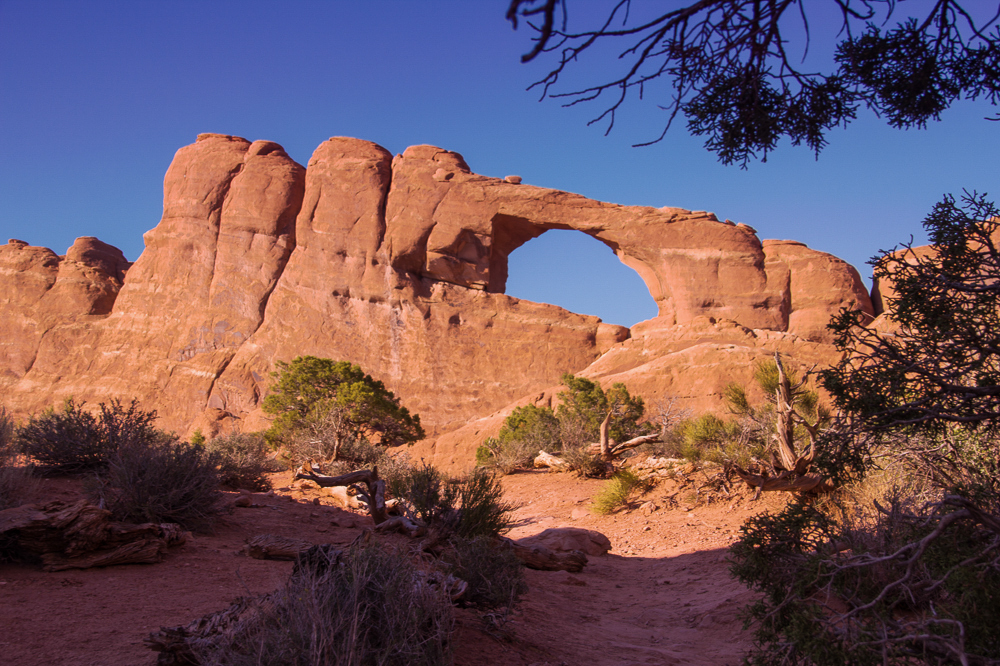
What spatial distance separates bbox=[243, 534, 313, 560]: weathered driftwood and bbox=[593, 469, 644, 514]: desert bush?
649 cm

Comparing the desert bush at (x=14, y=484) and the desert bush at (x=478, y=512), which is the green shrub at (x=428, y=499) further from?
the desert bush at (x=14, y=484)

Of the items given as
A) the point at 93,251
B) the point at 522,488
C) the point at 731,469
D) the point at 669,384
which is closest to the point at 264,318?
the point at 93,251

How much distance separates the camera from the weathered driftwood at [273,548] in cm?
586

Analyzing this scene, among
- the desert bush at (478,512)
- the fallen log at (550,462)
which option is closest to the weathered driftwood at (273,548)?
the desert bush at (478,512)

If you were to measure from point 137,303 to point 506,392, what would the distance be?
22685mm

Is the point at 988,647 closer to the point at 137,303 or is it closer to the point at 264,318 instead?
the point at 264,318

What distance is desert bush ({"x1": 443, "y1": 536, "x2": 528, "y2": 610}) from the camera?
478cm

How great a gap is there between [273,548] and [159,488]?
150cm

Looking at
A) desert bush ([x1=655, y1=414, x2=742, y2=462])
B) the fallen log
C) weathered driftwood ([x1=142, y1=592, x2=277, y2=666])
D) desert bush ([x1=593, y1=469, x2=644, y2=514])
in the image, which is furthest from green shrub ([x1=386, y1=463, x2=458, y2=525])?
the fallen log

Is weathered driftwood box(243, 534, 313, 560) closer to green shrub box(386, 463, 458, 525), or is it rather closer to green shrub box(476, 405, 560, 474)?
green shrub box(386, 463, 458, 525)

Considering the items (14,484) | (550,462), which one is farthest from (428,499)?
(550,462)

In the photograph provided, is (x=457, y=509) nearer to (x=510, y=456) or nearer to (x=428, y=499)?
(x=428, y=499)

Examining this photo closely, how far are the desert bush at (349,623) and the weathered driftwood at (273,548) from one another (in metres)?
2.43

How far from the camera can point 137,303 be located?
122ft
